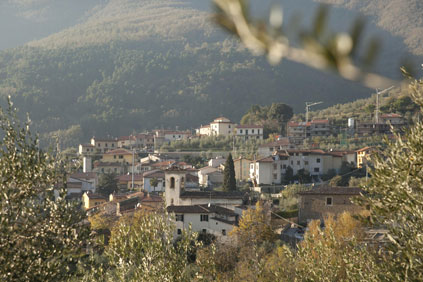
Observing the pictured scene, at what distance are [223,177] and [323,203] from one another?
1335 cm

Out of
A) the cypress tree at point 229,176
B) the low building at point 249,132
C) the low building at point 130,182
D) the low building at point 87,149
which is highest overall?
the low building at point 249,132

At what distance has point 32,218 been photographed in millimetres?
9828

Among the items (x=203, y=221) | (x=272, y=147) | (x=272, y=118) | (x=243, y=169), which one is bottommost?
(x=203, y=221)

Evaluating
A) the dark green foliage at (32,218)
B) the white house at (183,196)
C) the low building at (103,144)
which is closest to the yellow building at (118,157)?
the low building at (103,144)

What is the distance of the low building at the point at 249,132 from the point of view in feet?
254

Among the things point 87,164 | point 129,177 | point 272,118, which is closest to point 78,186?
point 129,177

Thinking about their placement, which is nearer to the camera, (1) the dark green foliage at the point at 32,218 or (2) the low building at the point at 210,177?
(1) the dark green foliage at the point at 32,218

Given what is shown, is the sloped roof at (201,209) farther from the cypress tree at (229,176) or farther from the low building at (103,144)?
the low building at (103,144)

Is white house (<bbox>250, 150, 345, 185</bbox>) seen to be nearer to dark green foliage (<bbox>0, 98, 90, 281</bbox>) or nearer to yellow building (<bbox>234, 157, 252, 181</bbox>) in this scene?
yellow building (<bbox>234, 157, 252, 181</bbox>)

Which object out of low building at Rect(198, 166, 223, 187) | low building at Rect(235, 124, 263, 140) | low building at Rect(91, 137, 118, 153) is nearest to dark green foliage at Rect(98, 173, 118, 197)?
low building at Rect(198, 166, 223, 187)

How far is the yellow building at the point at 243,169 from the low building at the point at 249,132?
20474 millimetres

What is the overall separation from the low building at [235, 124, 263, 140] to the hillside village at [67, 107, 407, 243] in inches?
5.0

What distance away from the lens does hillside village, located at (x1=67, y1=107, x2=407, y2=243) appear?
38500 mm

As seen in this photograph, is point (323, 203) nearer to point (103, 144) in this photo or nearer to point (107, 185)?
point (107, 185)
